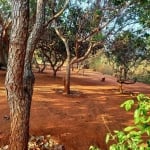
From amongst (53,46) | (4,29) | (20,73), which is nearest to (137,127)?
(20,73)

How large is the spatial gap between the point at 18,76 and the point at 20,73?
6 centimetres

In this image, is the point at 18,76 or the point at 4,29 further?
the point at 4,29

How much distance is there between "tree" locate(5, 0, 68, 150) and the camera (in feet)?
18.4

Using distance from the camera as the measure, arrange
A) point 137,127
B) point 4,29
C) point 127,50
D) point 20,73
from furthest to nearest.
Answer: point 127,50 < point 4,29 < point 20,73 < point 137,127

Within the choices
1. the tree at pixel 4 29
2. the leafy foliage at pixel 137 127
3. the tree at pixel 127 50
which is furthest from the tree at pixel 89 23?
Result: the leafy foliage at pixel 137 127

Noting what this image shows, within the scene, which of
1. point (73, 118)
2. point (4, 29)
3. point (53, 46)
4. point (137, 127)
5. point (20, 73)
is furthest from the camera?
point (53, 46)

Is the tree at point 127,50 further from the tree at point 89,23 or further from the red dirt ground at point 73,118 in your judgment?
the red dirt ground at point 73,118

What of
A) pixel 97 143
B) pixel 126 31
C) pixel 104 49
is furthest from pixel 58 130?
pixel 104 49

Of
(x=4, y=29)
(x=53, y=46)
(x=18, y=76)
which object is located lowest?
(x=18, y=76)

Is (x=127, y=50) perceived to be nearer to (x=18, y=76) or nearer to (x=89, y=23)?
(x=89, y=23)

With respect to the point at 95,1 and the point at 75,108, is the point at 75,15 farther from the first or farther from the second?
the point at 75,108

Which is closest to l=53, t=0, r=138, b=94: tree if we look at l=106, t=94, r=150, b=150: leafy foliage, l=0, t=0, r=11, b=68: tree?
l=0, t=0, r=11, b=68: tree

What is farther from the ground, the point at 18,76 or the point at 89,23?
the point at 89,23

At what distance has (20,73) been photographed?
19.3 feet
